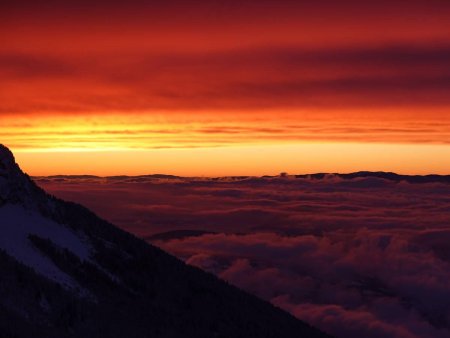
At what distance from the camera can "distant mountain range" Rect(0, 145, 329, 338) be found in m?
65.1

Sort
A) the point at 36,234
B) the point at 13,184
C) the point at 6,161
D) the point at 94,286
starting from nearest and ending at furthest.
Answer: the point at 94,286
the point at 36,234
the point at 13,184
the point at 6,161

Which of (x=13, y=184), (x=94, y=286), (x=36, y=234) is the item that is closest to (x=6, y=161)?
(x=13, y=184)

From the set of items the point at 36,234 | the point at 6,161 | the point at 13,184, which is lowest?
the point at 36,234

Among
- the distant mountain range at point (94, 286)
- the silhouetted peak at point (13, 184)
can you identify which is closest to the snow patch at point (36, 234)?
the distant mountain range at point (94, 286)

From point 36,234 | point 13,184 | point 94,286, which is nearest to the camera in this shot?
point 94,286

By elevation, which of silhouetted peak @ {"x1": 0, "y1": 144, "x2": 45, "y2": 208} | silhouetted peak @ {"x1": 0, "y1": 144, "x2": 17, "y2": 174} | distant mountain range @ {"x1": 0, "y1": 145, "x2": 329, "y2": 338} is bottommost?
distant mountain range @ {"x1": 0, "y1": 145, "x2": 329, "y2": 338}

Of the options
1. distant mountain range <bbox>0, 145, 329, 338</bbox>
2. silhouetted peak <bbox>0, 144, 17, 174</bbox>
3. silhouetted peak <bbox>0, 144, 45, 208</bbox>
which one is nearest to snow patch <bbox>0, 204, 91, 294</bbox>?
distant mountain range <bbox>0, 145, 329, 338</bbox>

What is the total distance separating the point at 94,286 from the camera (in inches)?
3236

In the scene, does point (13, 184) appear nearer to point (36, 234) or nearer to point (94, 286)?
point (36, 234)

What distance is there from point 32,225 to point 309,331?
47.6 m

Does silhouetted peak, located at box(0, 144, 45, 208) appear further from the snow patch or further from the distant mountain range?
the snow patch

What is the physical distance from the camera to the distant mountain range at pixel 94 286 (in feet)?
214

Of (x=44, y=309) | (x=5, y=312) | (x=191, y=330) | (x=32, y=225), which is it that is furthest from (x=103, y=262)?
(x=5, y=312)

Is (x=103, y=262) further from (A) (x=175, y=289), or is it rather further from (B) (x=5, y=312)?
(B) (x=5, y=312)
